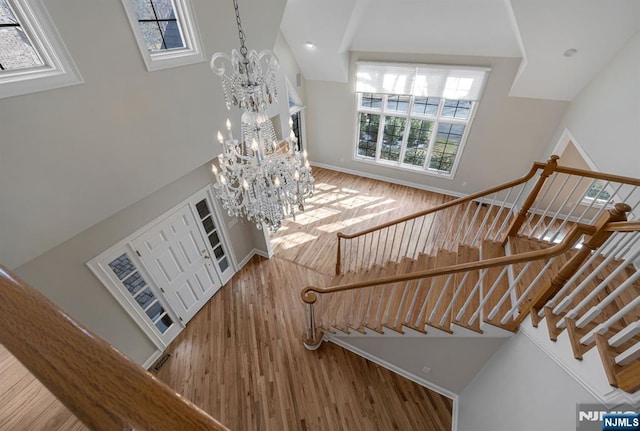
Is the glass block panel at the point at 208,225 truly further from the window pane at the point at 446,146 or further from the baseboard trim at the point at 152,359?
the window pane at the point at 446,146

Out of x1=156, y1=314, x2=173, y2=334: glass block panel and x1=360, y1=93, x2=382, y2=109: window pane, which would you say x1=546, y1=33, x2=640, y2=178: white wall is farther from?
x1=156, y1=314, x2=173, y2=334: glass block panel

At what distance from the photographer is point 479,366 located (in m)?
2.56

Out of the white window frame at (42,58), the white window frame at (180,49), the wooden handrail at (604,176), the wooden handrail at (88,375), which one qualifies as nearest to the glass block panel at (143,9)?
the white window frame at (180,49)

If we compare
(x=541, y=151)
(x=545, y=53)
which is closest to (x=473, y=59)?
(x=545, y=53)

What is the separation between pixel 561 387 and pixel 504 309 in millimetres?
683

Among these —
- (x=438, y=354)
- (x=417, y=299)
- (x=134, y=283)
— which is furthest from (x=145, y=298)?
(x=438, y=354)

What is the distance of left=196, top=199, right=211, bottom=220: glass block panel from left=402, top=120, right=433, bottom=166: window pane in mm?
4940

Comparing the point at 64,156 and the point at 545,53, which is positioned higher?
the point at 545,53

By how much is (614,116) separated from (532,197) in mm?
2092

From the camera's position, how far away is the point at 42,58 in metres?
1.85

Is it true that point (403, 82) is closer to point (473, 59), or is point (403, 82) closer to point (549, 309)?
point (473, 59)

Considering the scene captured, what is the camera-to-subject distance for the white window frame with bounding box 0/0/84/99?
1.69 metres

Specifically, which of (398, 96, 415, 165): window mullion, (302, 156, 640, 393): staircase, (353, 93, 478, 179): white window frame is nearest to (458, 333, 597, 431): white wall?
(302, 156, 640, 393): staircase

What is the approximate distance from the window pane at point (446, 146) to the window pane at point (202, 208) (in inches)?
204
